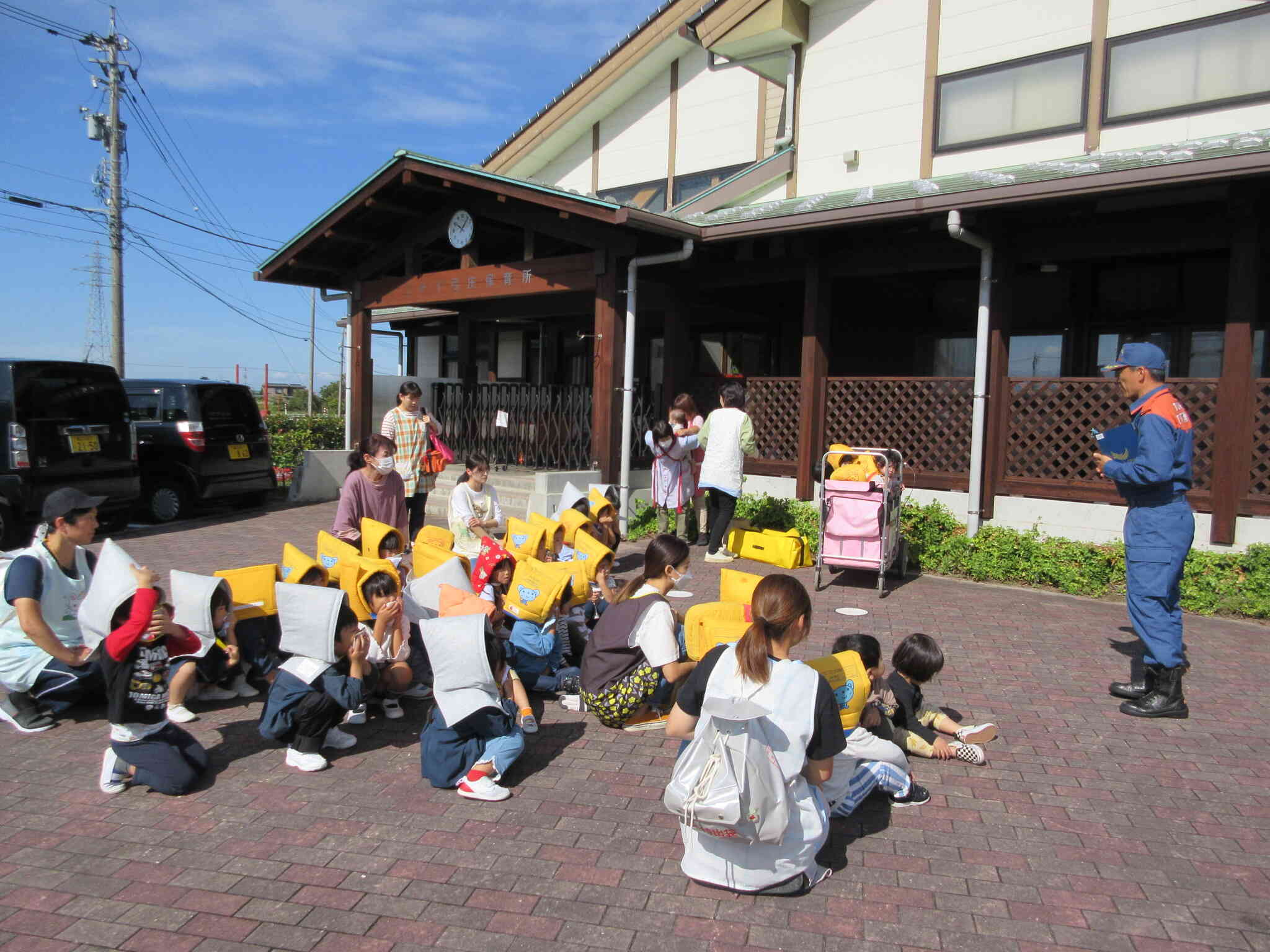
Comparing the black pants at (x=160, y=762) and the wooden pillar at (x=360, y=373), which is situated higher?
the wooden pillar at (x=360, y=373)

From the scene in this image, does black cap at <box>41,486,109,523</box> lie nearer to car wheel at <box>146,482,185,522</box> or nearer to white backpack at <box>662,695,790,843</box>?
white backpack at <box>662,695,790,843</box>

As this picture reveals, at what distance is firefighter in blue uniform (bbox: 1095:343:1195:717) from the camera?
16.1 ft

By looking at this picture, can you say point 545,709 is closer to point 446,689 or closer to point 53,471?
point 446,689

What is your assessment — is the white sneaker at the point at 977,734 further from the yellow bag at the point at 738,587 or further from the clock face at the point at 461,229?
the clock face at the point at 461,229

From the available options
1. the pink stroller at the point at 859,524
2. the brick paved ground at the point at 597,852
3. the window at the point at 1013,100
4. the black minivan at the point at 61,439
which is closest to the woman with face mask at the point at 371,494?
the brick paved ground at the point at 597,852

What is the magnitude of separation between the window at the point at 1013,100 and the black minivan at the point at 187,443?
9881 mm

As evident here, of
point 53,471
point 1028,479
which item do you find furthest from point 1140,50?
point 53,471

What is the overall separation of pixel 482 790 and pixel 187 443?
30.8 ft

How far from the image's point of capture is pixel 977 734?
14.4 ft

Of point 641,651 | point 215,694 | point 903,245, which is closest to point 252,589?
point 215,694

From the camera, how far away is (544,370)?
A: 16.9 m

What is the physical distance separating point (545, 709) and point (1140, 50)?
9.35 meters

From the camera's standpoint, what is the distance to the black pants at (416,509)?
817cm

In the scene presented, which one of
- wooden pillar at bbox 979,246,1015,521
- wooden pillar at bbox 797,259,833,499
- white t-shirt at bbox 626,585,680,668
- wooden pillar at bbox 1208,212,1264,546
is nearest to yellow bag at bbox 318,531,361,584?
white t-shirt at bbox 626,585,680,668
